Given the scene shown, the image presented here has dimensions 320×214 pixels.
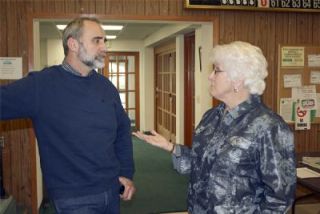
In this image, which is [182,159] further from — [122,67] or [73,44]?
[122,67]

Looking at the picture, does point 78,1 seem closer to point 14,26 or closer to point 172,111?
point 14,26

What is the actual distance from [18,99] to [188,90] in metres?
5.00

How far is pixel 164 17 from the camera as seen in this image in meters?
3.59

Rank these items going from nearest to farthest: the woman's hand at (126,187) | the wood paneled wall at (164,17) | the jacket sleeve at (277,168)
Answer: the jacket sleeve at (277,168)
the woman's hand at (126,187)
the wood paneled wall at (164,17)

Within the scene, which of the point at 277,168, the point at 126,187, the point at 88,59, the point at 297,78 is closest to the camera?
the point at 277,168

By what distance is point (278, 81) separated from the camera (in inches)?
156

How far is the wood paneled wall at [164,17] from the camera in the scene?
341cm

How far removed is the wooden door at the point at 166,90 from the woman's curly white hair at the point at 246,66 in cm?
546

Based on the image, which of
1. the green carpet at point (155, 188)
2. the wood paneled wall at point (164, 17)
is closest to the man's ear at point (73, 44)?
the wood paneled wall at point (164, 17)

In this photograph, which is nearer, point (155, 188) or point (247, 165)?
point (247, 165)

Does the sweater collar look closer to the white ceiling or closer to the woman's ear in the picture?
the woman's ear

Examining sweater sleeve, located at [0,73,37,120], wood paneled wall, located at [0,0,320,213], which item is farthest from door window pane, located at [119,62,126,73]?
sweater sleeve, located at [0,73,37,120]

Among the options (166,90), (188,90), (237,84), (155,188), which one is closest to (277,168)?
(237,84)

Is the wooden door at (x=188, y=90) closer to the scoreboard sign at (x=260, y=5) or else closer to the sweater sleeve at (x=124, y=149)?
the scoreboard sign at (x=260, y=5)
